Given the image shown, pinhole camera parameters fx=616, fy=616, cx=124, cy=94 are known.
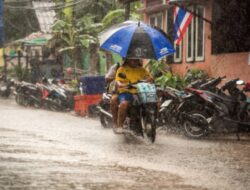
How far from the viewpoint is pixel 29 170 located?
763 cm

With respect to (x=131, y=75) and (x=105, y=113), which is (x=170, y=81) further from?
(x=131, y=75)

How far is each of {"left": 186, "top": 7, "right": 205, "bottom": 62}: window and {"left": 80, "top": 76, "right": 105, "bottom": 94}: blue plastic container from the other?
2669 millimetres

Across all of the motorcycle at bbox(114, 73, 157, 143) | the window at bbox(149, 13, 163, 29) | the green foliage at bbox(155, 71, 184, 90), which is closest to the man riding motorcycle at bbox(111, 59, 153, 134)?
the motorcycle at bbox(114, 73, 157, 143)

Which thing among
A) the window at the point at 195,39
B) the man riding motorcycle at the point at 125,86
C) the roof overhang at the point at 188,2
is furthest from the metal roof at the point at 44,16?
the man riding motorcycle at the point at 125,86

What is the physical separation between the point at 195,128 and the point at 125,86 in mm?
1821

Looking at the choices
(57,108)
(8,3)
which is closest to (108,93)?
(57,108)

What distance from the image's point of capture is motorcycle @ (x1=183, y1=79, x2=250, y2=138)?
12016mm

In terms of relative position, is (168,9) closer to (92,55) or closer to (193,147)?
(193,147)

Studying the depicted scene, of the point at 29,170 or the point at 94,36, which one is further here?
the point at 94,36

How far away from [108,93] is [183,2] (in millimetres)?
3238

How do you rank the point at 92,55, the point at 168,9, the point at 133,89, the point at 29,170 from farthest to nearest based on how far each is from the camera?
1. the point at 92,55
2. the point at 168,9
3. the point at 133,89
4. the point at 29,170

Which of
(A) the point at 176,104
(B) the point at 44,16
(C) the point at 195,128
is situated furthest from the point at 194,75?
(B) the point at 44,16

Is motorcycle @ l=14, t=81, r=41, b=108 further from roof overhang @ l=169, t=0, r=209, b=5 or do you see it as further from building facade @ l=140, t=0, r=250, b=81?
roof overhang @ l=169, t=0, r=209, b=5

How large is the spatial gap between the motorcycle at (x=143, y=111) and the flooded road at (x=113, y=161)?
239 mm
